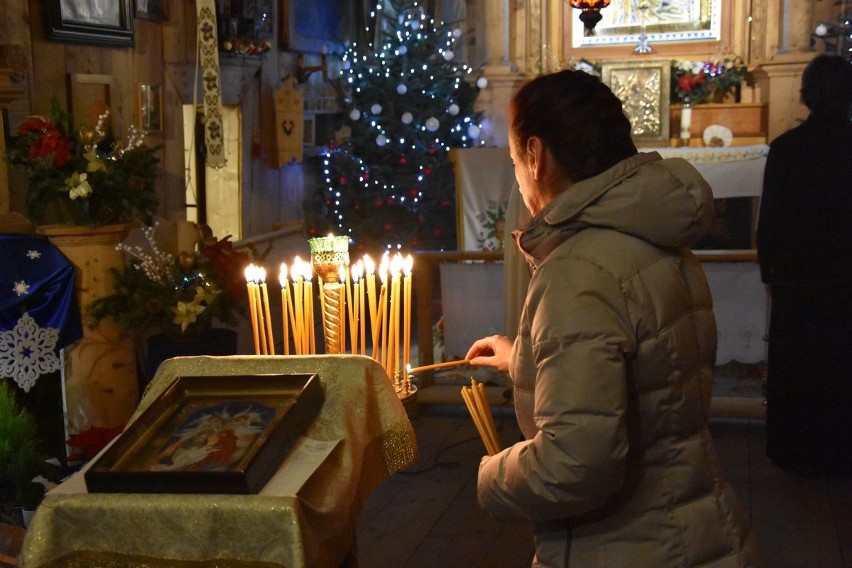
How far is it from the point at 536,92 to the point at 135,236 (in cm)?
356

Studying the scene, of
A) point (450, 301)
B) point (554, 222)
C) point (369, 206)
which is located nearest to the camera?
point (554, 222)

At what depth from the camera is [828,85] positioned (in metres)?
4.14

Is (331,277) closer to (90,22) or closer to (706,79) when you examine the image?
(90,22)

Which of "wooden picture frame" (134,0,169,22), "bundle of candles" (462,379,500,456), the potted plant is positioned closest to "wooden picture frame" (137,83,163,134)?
"wooden picture frame" (134,0,169,22)

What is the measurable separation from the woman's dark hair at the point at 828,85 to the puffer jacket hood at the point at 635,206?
9.20 ft

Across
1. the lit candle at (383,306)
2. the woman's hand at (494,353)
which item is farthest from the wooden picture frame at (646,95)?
the woman's hand at (494,353)

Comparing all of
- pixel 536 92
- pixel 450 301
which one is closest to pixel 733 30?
pixel 450 301

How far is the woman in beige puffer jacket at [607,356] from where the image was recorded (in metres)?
1.50

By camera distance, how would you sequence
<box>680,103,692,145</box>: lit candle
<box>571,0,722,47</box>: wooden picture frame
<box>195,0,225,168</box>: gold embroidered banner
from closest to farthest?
<box>195,0,225,168</box>: gold embroidered banner
<box>680,103,692,145</box>: lit candle
<box>571,0,722,47</box>: wooden picture frame

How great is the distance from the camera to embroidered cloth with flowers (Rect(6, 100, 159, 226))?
425 centimetres

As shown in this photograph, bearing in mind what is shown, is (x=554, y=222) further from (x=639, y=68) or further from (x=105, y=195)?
(x=639, y=68)

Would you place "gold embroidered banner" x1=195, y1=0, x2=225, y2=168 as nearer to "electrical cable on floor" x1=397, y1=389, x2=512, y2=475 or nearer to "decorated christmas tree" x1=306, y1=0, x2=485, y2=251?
"electrical cable on floor" x1=397, y1=389, x2=512, y2=475

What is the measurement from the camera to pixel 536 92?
1609mm

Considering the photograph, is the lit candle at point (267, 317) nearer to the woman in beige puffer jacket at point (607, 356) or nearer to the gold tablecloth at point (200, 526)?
the gold tablecloth at point (200, 526)
